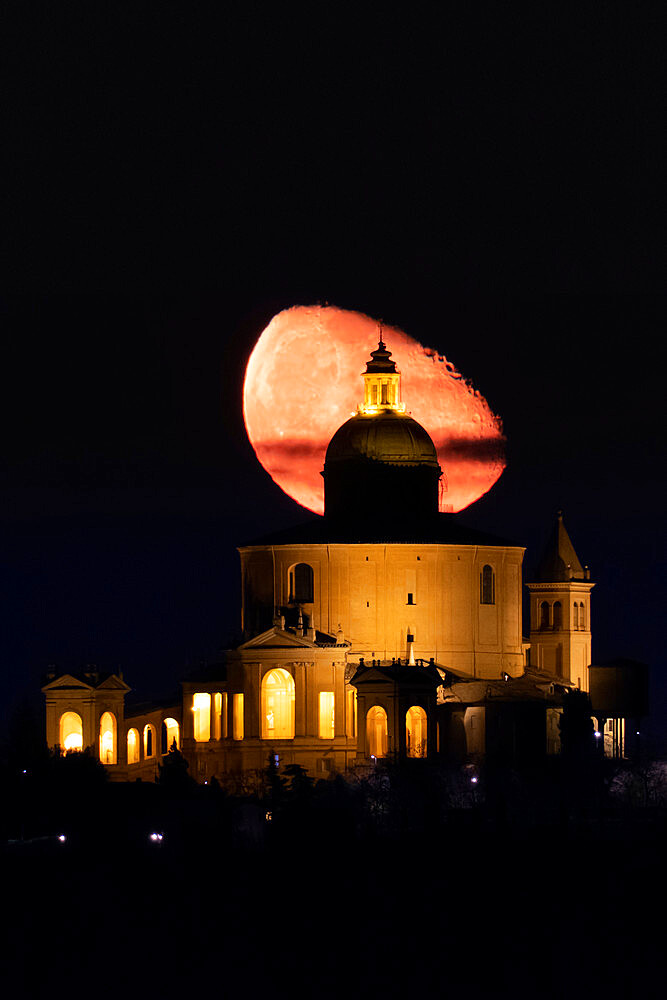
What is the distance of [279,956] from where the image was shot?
171 m

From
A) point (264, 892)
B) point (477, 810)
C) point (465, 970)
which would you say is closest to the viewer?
point (465, 970)

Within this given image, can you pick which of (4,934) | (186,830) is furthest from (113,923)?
(186,830)

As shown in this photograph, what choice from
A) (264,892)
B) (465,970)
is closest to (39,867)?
(264,892)

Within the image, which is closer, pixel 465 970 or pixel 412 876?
pixel 465 970

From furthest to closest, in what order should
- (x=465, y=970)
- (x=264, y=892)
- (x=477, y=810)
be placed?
(x=477, y=810)
(x=264, y=892)
(x=465, y=970)

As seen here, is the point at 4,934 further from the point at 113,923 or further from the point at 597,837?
the point at 597,837

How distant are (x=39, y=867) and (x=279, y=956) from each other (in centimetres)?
1402

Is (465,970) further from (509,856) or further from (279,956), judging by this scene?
(509,856)

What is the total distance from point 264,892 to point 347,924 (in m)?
5.39

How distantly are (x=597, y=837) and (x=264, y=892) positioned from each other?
15.3 meters

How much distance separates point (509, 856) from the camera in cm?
18712

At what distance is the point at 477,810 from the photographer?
194 metres

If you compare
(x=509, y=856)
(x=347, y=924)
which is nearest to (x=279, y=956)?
(x=347, y=924)

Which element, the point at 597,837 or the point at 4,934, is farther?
the point at 597,837
